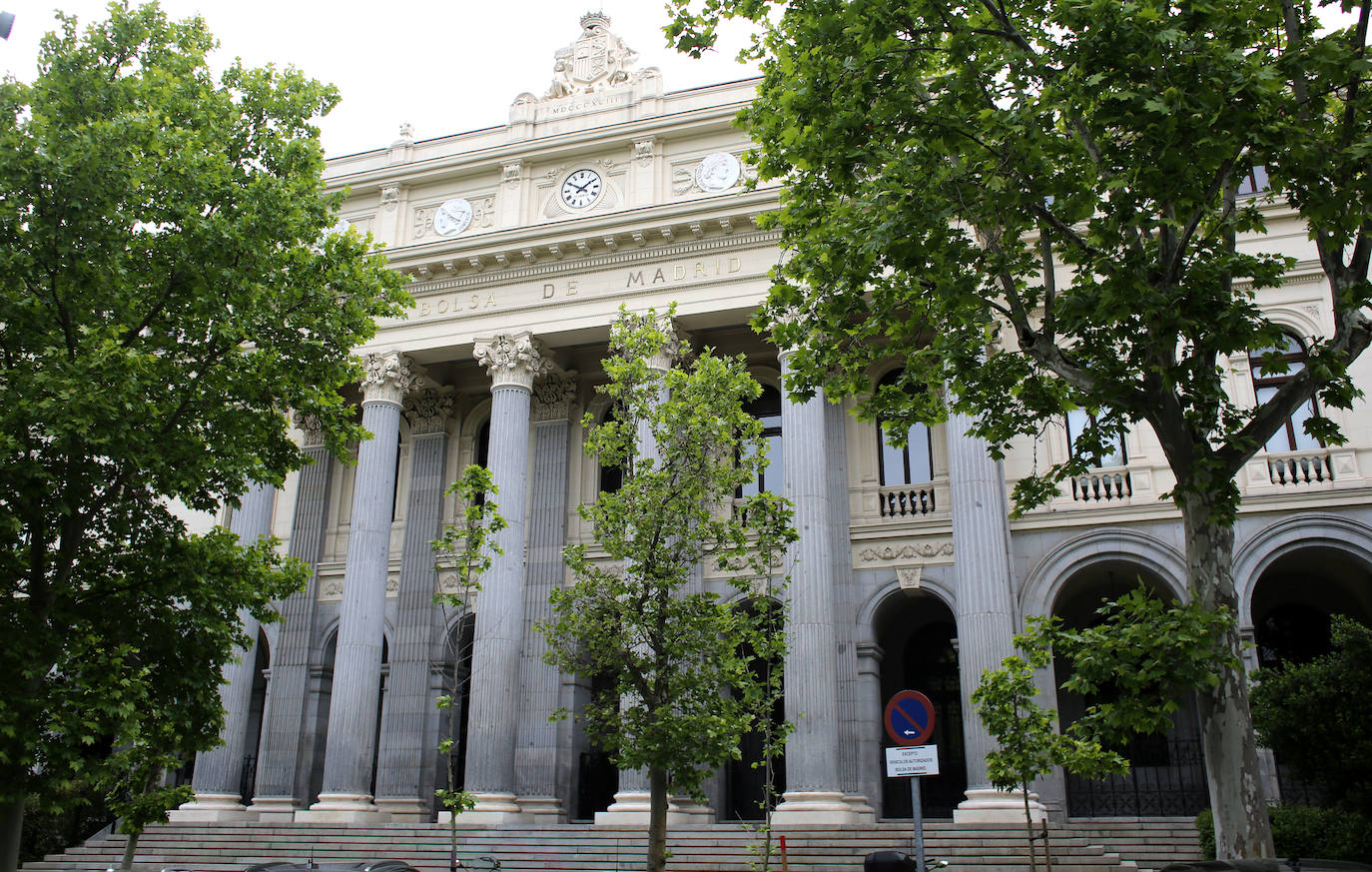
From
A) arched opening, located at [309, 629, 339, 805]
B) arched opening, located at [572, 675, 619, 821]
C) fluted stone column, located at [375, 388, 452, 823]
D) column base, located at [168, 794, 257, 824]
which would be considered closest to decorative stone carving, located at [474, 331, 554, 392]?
fluted stone column, located at [375, 388, 452, 823]

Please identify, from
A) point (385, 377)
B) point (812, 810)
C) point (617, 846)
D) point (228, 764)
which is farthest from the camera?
point (385, 377)

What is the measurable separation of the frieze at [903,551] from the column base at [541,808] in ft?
27.2

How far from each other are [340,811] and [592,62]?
61.2 feet

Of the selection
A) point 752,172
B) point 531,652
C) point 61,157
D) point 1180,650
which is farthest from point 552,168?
point 1180,650

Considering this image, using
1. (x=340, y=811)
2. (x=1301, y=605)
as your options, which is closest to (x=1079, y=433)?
(x=1301, y=605)

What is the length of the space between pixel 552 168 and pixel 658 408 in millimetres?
13772

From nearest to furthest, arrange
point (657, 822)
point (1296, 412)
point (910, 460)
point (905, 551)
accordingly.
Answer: point (657, 822) < point (1296, 412) < point (905, 551) < point (910, 460)

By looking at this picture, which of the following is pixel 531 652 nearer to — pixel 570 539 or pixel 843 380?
pixel 570 539

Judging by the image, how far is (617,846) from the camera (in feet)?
66.2

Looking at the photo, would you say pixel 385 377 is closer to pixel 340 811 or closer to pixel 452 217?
pixel 452 217

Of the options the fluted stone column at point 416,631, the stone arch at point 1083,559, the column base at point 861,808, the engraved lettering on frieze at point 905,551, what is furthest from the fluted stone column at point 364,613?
the stone arch at point 1083,559

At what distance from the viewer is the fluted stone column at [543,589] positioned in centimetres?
2388

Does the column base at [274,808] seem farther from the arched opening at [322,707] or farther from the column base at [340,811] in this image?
the column base at [340,811]

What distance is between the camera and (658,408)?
51.9 feet
